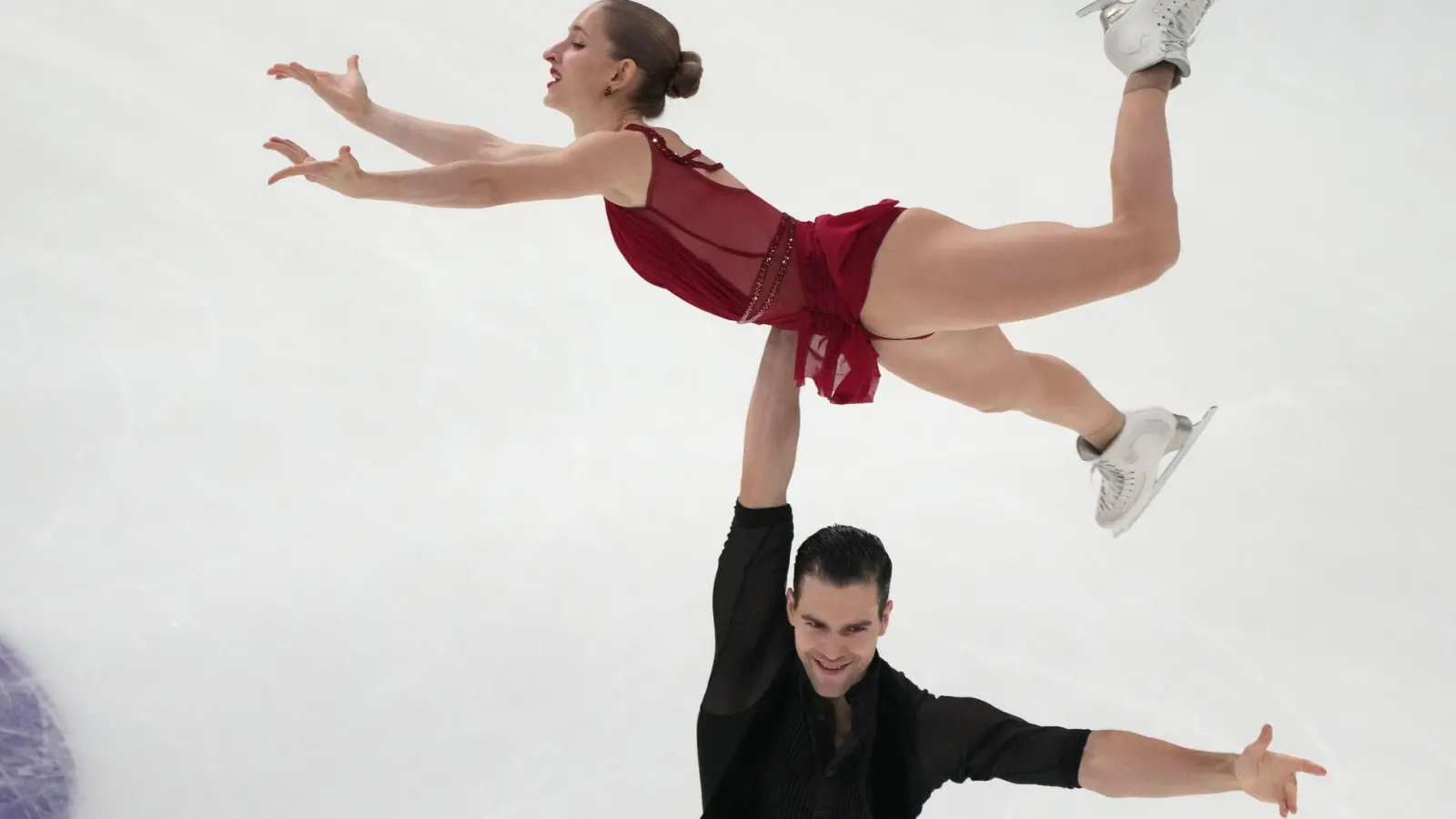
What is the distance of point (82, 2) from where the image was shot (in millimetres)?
5215

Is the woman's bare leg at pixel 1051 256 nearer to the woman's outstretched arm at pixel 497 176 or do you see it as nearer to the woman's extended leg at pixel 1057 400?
the woman's extended leg at pixel 1057 400

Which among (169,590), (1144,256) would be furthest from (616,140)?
(169,590)

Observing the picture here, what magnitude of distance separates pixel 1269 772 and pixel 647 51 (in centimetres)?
176

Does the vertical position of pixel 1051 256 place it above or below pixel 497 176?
above

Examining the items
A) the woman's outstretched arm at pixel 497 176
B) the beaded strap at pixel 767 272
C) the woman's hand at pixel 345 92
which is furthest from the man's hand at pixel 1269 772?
the woman's hand at pixel 345 92

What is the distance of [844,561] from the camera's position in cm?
272

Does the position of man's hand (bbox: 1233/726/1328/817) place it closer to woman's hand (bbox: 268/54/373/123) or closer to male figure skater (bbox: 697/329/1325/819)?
male figure skater (bbox: 697/329/1325/819)

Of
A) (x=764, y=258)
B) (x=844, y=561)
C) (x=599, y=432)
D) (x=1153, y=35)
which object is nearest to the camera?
(x=844, y=561)

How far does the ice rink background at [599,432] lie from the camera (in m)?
3.50

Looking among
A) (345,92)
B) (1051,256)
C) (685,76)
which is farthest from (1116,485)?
(345,92)

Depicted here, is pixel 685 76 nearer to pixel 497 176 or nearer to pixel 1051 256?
pixel 497 176

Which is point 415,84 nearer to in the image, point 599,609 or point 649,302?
point 649,302

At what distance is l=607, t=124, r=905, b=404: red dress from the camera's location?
300 centimetres

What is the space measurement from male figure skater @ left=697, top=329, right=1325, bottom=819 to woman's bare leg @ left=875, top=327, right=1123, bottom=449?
0.50 metres
